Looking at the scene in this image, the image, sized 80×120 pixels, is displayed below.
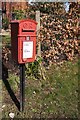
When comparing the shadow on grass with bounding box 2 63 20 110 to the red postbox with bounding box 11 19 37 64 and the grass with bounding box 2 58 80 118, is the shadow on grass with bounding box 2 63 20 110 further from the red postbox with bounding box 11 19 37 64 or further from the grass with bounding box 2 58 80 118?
the red postbox with bounding box 11 19 37 64

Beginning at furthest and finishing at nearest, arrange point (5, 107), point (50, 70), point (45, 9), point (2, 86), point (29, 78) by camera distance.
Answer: point (45, 9), point (50, 70), point (29, 78), point (2, 86), point (5, 107)

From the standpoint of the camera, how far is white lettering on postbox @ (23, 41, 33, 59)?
14.4ft

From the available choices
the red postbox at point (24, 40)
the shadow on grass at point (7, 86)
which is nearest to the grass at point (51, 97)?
the shadow on grass at point (7, 86)

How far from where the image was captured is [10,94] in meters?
4.87

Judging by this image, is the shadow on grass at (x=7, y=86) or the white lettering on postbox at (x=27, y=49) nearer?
the white lettering on postbox at (x=27, y=49)

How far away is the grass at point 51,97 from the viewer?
4.25 m

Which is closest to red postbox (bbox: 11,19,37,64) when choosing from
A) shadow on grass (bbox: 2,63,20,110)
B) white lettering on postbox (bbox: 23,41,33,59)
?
white lettering on postbox (bbox: 23,41,33,59)

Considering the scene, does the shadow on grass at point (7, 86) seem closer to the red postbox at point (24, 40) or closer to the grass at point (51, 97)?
the grass at point (51, 97)

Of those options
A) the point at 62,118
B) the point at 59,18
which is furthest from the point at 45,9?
the point at 62,118

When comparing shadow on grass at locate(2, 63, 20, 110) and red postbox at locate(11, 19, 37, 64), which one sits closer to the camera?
red postbox at locate(11, 19, 37, 64)

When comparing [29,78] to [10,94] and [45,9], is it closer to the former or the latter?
[10,94]

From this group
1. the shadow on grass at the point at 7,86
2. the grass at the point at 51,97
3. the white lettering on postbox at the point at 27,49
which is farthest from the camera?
the shadow on grass at the point at 7,86

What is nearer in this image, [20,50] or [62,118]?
[62,118]

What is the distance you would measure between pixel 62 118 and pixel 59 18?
9.49ft
